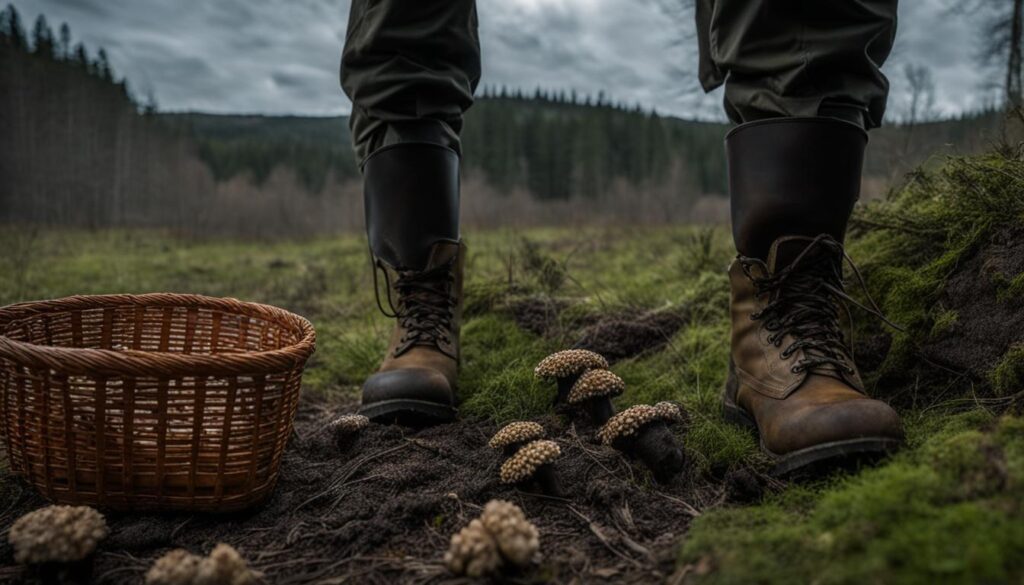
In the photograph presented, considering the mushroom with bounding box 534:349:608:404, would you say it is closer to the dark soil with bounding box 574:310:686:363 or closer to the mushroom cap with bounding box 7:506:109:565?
the dark soil with bounding box 574:310:686:363

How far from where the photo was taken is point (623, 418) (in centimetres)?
138

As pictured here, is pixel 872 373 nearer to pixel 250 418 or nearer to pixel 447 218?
pixel 447 218

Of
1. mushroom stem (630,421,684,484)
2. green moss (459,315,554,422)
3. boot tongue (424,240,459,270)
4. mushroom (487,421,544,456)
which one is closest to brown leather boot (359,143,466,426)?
boot tongue (424,240,459,270)

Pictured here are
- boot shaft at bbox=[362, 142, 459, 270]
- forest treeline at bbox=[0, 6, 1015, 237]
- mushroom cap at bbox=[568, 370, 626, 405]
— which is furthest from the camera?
forest treeline at bbox=[0, 6, 1015, 237]

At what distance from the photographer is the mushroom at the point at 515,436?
1.38 metres

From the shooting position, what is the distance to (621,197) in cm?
2092

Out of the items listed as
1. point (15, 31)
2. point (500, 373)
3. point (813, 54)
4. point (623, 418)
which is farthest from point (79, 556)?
point (15, 31)

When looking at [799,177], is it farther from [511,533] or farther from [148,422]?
[148,422]

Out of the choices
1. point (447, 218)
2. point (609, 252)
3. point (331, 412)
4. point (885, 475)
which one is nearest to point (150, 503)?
point (331, 412)

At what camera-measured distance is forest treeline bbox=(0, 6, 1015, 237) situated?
17703 millimetres

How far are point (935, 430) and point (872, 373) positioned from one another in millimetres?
484

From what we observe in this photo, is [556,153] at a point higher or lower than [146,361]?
higher

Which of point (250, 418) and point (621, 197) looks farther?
point (621, 197)

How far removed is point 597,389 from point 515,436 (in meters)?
0.29
